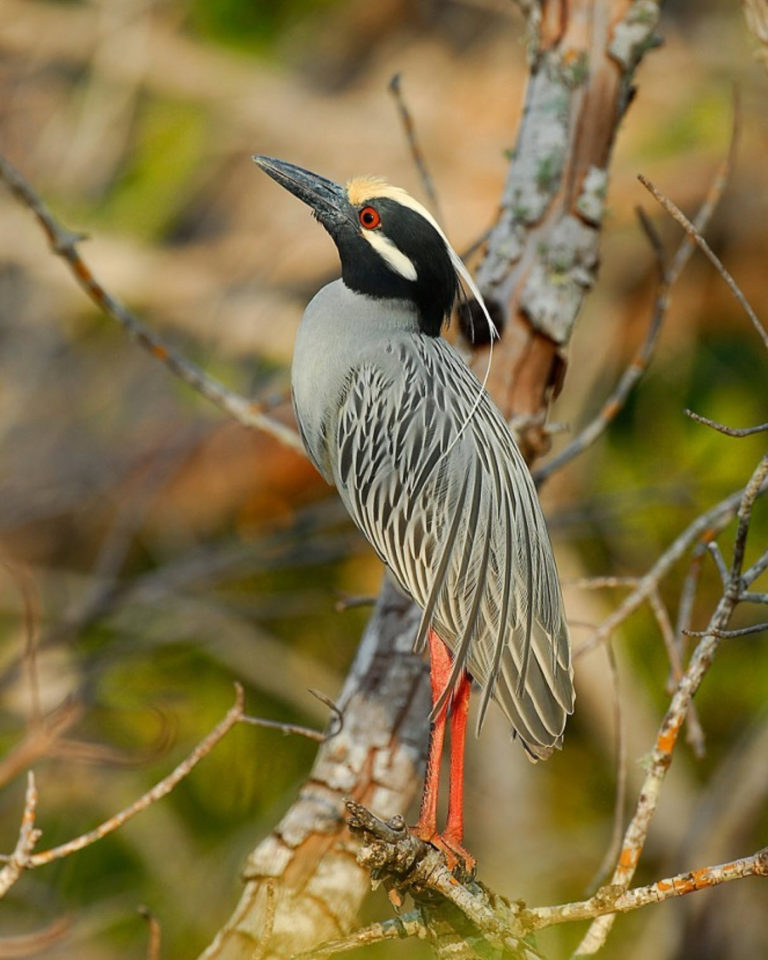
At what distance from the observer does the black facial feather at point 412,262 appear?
2.56 metres

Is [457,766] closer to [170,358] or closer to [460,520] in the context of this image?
[460,520]

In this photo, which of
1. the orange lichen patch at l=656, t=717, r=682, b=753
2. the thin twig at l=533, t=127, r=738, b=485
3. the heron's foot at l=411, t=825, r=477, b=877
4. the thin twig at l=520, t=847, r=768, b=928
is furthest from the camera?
the thin twig at l=533, t=127, r=738, b=485

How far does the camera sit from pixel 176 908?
509 cm

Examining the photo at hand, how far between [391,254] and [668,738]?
1.23 meters


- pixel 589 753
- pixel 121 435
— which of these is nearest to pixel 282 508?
pixel 121 435

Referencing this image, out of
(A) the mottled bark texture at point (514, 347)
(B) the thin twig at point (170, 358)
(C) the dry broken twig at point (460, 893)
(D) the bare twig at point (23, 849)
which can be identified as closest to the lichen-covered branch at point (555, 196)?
(A) the mottled bark texture at point (514, 347)

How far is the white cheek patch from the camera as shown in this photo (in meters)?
2.59

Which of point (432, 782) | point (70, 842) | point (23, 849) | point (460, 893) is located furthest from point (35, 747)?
point (460, 893)

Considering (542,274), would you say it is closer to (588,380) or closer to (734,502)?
(734,502)

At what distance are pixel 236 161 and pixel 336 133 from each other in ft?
2.87

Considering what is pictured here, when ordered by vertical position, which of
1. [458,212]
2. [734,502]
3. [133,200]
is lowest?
[133,200]

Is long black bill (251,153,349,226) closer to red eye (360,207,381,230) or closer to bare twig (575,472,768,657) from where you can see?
red eye (360,207,381,230)

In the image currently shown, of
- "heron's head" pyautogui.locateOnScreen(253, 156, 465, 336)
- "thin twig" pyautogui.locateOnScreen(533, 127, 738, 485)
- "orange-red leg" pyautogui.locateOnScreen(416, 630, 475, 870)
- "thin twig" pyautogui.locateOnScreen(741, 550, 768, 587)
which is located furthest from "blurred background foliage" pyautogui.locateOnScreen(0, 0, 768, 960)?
"thin twig" pyautogui.locateOnScreen(741, 550, 768, 587)

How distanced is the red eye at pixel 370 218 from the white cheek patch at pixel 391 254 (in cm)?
1
